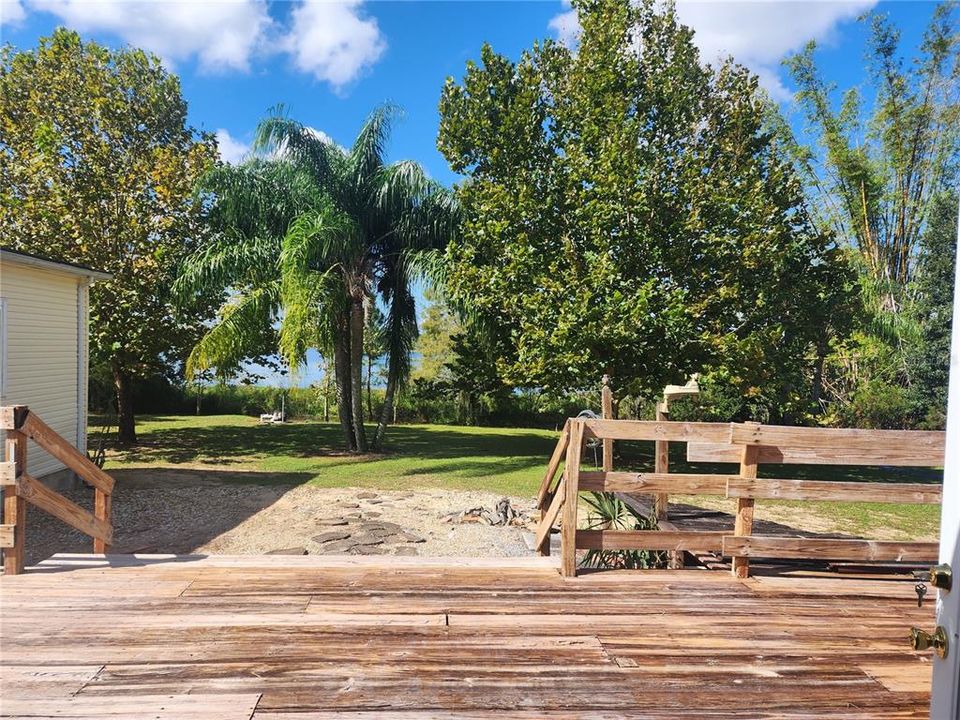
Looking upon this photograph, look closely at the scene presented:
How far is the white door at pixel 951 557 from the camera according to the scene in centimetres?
145

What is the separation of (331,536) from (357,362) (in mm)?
7719

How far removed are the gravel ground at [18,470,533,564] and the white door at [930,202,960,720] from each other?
6104 millimetres

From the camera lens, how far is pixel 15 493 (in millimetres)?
3904

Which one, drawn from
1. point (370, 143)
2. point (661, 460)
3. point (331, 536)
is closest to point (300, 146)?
point (370, 143)

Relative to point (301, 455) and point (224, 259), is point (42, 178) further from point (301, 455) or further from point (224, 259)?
point (301, 455)

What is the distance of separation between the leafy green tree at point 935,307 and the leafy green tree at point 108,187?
2207 cm

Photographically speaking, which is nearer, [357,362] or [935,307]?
[357,362]

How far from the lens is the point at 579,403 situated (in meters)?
22.2

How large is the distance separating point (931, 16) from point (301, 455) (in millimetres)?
25762

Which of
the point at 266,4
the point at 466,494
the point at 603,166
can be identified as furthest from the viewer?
the point at 603,166

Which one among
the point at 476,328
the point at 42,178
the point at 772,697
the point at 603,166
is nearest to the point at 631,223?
the point at 603,166

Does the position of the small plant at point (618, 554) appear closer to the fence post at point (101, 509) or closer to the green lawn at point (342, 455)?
the fence post at point (101, 509)

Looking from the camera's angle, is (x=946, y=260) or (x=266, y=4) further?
(x=946, y=260)

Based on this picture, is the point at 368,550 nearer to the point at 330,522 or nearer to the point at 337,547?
the point at 337,547
